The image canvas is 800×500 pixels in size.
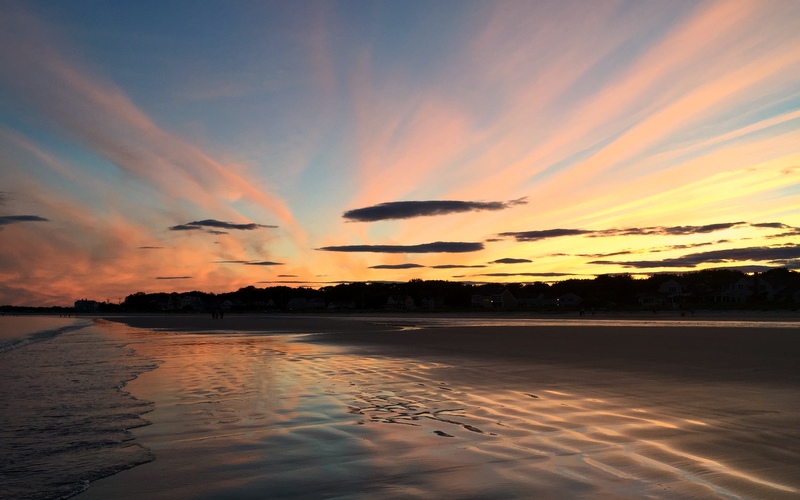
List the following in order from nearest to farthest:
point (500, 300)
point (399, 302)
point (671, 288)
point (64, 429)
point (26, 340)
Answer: point (64, 429), point (26, 340), point (671, 288), point (500, 300), point (399, 302)

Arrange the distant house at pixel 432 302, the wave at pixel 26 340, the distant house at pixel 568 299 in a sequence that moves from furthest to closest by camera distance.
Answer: the distant house at pixel 432 302 < the distant house at pixel 568 299 < the wave at pixel 26 340

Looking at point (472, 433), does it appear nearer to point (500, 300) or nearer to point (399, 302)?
point (500, 300)

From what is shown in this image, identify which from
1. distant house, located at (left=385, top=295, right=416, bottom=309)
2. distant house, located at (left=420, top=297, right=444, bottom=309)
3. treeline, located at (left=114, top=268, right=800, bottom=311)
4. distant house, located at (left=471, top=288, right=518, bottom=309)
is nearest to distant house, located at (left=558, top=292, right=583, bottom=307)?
treeline, located at (left=114, top=268, right=800, bottom=311)

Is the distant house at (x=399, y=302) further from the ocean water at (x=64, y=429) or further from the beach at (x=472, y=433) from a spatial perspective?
the beach at (x=472, y=433)

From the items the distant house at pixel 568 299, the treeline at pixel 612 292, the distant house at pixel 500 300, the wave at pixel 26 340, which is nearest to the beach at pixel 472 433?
the wave at pixel 26 340

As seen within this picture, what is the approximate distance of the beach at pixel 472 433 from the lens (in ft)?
19.2

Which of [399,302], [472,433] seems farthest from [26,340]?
[399,302]

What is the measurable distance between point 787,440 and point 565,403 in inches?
152

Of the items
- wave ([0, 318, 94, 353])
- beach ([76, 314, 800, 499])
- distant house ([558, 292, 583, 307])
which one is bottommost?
beach ([76, 314, 800, 499])

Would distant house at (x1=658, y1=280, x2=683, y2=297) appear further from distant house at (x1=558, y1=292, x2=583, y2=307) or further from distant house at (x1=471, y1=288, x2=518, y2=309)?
distant house at (x1=471, y1=288, x2=518, y2=309)

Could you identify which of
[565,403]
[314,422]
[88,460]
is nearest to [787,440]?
[565,403]

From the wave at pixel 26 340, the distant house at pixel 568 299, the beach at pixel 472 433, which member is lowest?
the beach at pixel 472 433

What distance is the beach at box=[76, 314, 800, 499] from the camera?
19.2ft

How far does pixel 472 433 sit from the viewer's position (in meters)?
8.36
